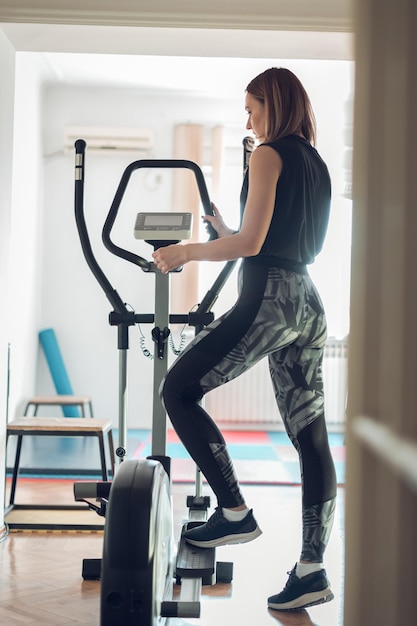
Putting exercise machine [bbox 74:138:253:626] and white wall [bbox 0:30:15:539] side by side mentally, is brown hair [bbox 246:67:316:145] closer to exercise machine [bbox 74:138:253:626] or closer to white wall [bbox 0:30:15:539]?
exercise machine [bbox 74:138:253:626]

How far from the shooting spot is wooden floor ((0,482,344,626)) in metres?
2.17

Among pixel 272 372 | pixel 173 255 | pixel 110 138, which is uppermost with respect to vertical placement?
pixel 110 138

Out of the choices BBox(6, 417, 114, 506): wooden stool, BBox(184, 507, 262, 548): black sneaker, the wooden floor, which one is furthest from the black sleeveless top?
BBox(6, 417, 114, 506): wooden stool

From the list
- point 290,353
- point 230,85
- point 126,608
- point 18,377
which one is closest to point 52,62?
point 230,85

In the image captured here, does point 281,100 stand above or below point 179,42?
below

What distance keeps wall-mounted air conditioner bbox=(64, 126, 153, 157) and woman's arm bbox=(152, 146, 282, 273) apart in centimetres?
463

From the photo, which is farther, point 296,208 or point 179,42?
point 179,42

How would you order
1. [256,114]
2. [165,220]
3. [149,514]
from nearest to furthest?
[149,514], [256,114], [165,220]

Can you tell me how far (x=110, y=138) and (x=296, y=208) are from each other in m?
4.68

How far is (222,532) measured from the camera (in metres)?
1.99

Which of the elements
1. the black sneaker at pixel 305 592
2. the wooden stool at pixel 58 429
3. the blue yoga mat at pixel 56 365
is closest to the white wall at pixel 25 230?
the blue yoga mat at pixel 56 365

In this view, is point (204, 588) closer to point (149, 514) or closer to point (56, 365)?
point (149, 514)

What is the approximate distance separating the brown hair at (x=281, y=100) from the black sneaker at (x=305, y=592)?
119cm

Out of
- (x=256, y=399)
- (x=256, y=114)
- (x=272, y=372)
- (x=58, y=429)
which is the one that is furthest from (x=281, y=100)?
(x=256, y=399)
